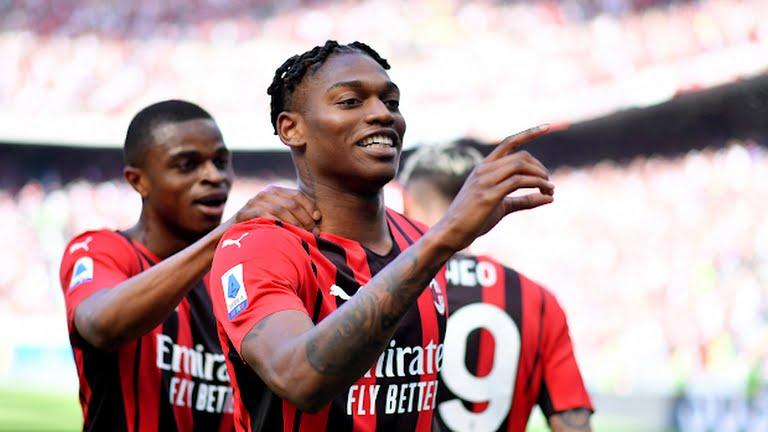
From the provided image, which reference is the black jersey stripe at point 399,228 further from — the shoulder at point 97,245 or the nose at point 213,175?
the shoulder at point 97,245

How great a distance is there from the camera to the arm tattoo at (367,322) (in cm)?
212

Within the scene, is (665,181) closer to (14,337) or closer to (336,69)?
(14,337)

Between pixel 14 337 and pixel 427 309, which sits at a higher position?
pixel 14 337

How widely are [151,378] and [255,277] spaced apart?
138 centimetres

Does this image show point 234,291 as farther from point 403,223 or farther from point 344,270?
point 403,223

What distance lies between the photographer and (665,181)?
17.2 metres

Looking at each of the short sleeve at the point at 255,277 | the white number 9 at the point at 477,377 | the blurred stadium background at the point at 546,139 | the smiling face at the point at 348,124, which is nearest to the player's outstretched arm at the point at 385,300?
the short sleeve at the point at 255,277

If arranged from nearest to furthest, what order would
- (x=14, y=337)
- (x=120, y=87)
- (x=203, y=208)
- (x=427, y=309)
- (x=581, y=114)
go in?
1. (x=427, y=309)
2. (x=203, y=208)
3. (x=581, y=114)
4. (x=14, y=337)
5. (x=120, y=87)

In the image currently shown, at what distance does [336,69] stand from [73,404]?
15.6 metres

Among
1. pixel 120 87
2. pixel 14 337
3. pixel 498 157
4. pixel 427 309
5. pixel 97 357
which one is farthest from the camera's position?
pixel 120 87

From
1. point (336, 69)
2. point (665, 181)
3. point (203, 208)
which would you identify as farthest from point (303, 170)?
point (665, 181)

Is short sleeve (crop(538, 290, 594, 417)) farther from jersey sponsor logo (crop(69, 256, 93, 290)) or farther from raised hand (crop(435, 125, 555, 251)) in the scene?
raised hand (crop(435, 125, 555, 251))

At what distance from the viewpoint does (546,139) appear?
19.5 meters

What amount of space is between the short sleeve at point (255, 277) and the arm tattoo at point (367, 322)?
0.19 m
